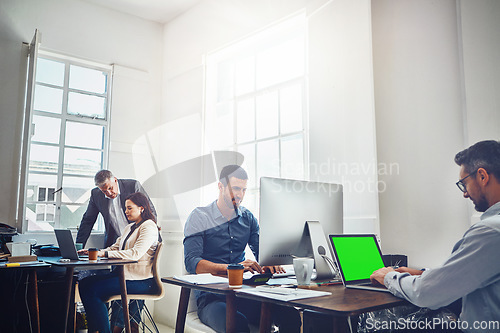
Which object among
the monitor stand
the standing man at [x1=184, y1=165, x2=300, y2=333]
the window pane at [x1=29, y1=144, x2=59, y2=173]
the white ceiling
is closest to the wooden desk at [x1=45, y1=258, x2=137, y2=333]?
the standing man at [x1=184, y1=165, x2=300, y2=333]

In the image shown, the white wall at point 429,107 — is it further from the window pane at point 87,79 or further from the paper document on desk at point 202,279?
the window pane at point 87,79

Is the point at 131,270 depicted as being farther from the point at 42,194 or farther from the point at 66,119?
the point at 66,119

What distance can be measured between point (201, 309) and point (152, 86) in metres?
3.69

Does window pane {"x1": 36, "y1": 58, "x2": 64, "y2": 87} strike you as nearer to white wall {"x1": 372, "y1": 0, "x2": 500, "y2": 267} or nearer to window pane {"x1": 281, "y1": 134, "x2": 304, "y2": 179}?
window pane {"x1": 281, "y1": 134, "x2": 304, "y2": 179}

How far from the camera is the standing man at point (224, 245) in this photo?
2.32 metres

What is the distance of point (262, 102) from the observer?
4.33 m

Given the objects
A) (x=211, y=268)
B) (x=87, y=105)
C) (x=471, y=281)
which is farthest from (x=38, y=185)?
(x=471, y=281)

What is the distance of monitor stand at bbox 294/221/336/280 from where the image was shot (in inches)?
85.9

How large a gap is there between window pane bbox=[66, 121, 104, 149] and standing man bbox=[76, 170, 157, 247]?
69 cm

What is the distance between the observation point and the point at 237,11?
4387 millimetres

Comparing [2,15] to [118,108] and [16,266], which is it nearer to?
[118,108]

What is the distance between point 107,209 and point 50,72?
1.70m

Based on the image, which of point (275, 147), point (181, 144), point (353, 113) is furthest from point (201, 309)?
point (181, 144)

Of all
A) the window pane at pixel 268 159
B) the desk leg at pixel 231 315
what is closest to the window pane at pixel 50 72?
the window pane at pixel 268 159
